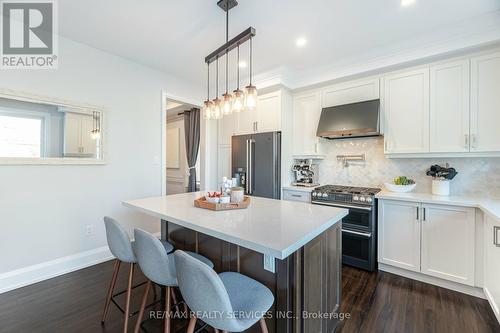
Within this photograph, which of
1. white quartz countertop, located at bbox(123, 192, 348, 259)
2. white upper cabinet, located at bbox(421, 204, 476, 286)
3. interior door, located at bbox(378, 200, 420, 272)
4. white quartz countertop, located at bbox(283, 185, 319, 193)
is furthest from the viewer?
white quartz countertop, located at bbox(283, 185, 319, 193)

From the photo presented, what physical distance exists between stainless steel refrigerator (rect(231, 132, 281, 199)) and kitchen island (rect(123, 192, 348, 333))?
146 cm

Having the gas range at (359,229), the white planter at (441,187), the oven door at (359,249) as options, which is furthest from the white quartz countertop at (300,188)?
the white planter at (441,187)

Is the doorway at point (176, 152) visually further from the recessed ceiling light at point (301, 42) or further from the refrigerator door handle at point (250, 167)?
the recessed ceiling light at point (301, 42)

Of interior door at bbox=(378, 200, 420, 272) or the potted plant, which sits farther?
the potted plant

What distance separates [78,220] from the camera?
2.68 m

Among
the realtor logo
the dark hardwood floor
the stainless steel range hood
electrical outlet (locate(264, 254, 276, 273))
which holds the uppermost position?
the realtor logo

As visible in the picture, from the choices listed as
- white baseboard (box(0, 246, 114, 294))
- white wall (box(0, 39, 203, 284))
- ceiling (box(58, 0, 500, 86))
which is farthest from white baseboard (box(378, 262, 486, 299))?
white baseboard (box(0, 246, 114, 294))

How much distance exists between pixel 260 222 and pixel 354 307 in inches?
54.2

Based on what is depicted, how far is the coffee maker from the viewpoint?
3617 millimetres

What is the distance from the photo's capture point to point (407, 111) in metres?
2.70

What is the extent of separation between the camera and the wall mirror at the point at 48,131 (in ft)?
7.27

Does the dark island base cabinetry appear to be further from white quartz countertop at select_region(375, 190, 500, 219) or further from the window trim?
the window trim

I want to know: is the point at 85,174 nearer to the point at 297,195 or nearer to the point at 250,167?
A: the point at 250,167

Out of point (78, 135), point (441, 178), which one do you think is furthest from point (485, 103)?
point (78, 135)
